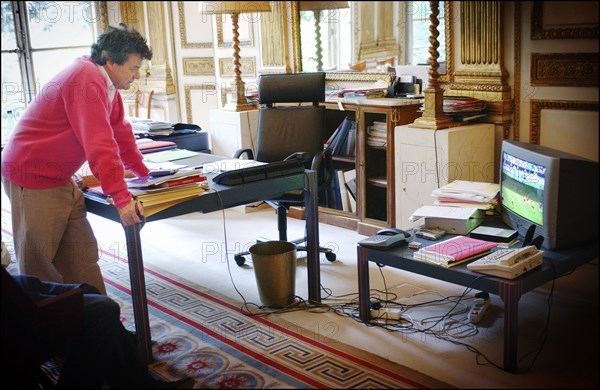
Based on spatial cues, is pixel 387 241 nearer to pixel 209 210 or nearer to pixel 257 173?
pixel 257 173

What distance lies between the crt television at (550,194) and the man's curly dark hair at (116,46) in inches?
65.2

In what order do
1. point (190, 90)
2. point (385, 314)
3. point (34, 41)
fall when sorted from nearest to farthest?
point (385, 314) < point (190, 90) < point (34, 41)

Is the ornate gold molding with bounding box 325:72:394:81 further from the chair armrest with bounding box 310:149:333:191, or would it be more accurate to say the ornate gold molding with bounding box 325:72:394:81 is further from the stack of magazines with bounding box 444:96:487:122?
the chair armrest with bounding box 310:149:333:191

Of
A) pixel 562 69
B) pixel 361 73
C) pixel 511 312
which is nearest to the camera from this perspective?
pixel 511 312

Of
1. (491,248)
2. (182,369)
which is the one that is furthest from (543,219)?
(182,369)

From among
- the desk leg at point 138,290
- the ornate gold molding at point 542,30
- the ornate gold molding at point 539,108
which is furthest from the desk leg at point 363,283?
the ornate gold molding at point 542,30

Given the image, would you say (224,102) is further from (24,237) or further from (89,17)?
(24,237)

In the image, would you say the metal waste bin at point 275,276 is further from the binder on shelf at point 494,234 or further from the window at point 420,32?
the window at point 420,32

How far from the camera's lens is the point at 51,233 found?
9.35 feet

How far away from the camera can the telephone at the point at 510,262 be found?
265 cm

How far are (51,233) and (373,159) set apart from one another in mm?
2324

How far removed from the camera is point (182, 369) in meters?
2.82

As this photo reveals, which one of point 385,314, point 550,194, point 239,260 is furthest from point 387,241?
point 239,260

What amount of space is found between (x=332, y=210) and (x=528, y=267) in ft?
7.45
